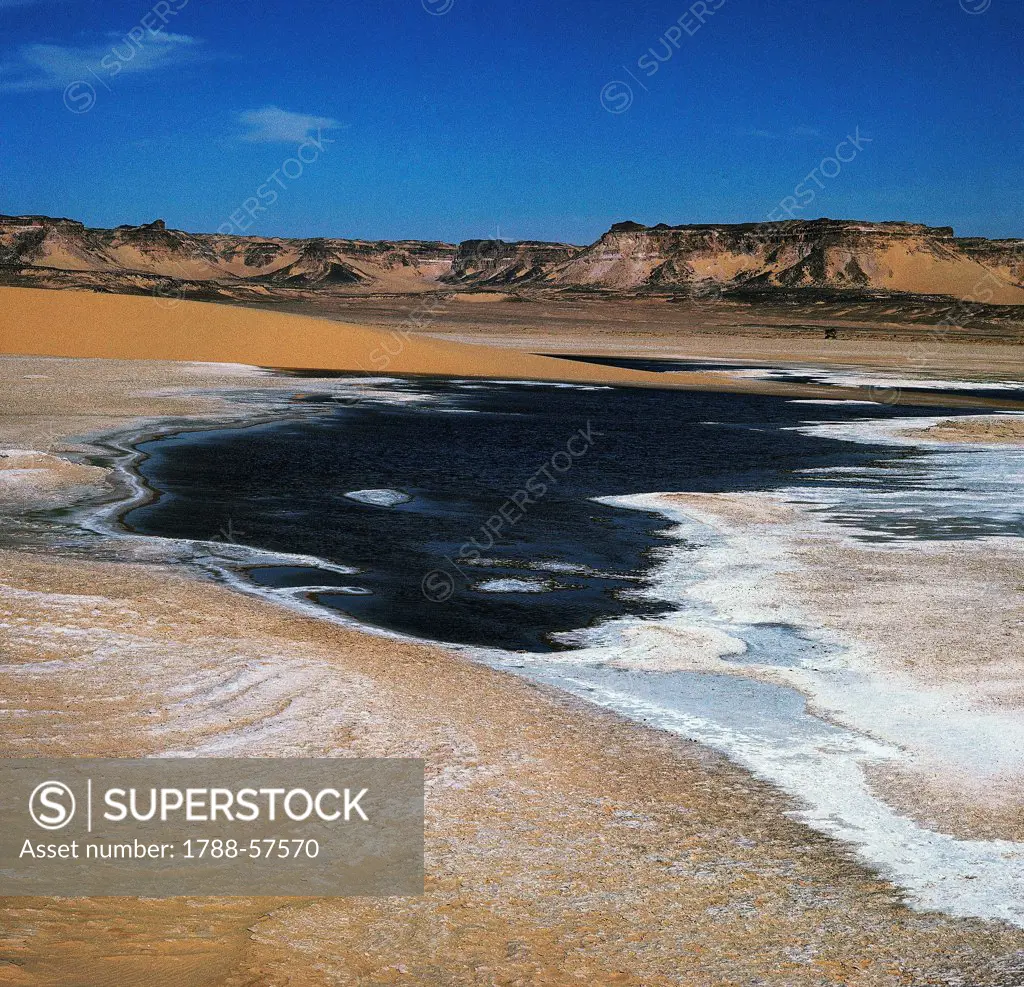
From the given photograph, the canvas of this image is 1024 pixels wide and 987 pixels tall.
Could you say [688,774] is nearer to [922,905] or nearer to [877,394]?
[922,905]

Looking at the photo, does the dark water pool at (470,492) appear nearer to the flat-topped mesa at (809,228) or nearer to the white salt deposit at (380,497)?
the white salt deposit at (380,497)

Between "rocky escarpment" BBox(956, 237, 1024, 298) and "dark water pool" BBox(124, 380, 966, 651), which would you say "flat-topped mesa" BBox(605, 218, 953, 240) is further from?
"dark water pool" BBox(124, 380, 966, 651)

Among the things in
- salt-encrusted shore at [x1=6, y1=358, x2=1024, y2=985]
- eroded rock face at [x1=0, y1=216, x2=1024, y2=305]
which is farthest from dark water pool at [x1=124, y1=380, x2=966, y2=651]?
eroded rock face at [x1=0, y1=216, x2=1024, y2=305]

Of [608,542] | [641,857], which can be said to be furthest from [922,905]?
[608,542]

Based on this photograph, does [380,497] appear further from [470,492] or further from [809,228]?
[809,228]

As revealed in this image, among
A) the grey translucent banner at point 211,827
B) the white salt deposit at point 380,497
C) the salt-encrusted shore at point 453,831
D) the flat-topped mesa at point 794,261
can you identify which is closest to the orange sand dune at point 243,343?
the white salt deposit at point 380,497
